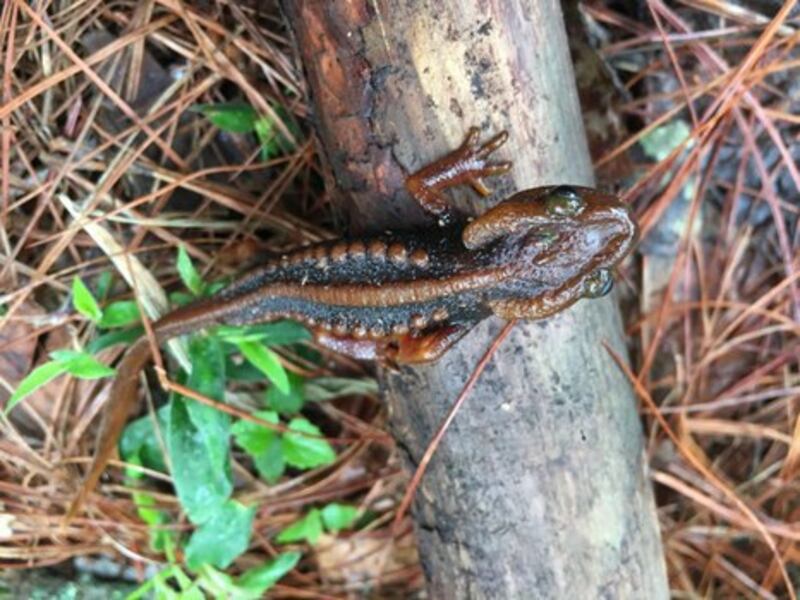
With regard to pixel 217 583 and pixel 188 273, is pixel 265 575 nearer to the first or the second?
pixel 217 583

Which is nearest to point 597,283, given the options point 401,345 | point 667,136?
point 401,345

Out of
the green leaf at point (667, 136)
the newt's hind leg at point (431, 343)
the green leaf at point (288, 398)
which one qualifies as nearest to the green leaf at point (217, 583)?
the green leaf at point (288, 398)

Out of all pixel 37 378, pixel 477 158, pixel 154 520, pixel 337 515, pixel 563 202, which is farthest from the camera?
pixel 337 515

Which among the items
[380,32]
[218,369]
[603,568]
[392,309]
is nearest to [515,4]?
[380,32]

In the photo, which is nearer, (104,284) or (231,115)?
(231,115)

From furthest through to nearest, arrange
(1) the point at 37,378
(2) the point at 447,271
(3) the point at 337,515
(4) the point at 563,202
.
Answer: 1. (3) the point at 337,515
2. (1) the point at 37,378
3. (2) the point at 447,271
4. (4) the point at 563,202

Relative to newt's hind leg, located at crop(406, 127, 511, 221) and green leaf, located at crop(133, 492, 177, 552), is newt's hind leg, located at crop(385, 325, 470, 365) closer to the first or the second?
newt's hind leg, located at crop(406, 127, 511, 221)

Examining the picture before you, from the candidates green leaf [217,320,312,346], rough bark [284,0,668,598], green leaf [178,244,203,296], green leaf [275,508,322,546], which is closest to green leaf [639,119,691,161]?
rough bark [284,0,668,598]

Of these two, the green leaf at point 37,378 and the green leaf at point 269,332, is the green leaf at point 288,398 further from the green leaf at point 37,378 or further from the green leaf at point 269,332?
the green leaf at point 37,378
